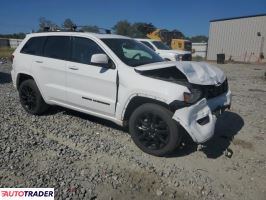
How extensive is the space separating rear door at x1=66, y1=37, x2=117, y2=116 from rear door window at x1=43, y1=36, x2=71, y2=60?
0.57 ft

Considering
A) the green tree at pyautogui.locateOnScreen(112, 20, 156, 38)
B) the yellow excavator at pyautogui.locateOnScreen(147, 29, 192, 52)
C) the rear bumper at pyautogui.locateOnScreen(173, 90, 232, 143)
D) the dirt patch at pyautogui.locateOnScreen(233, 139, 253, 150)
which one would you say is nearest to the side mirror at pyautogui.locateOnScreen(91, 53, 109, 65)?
the rear bumper at pyautogui.locateOnScreen(173, 90, 232, 143)

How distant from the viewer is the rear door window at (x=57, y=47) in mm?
5539

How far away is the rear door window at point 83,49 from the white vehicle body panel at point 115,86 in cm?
8

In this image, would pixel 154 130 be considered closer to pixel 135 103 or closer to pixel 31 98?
pixel 135 103

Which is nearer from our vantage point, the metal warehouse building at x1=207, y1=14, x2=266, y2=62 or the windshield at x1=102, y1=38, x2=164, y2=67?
the windshield at x1=102, y1=38, x2=164, y2=67

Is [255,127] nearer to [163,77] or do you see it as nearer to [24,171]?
[163,77]

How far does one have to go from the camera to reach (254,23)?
105ft

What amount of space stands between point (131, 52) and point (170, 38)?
22.3 metres

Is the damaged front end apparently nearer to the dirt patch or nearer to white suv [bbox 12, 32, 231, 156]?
white suv [bbox 12, 32, 231, 156]

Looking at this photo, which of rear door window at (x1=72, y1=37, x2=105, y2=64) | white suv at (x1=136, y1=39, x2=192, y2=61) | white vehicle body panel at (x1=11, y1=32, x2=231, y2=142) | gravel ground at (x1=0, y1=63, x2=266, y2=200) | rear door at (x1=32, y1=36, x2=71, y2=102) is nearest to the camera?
gravel ground at (x1=0, y1=63, x2=266, y2=200)

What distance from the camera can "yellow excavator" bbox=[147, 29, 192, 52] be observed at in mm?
25406

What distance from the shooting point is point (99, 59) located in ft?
15.2

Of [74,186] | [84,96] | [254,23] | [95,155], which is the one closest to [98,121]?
[84,96]

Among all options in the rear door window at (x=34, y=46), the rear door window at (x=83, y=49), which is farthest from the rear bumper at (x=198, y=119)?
the rear door window at (x=34, y=46)
